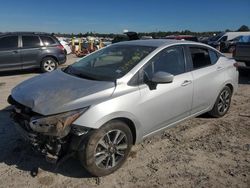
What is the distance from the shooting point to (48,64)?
12.0 m

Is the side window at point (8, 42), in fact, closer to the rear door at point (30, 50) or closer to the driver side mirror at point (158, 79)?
the rear door at point (30, 50)

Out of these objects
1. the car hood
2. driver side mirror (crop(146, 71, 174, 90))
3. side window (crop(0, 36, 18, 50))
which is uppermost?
side window (crop(0, 36, 18, 50))

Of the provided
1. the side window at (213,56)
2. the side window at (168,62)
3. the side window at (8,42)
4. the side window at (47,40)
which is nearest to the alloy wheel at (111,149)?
the side window at (168,62)

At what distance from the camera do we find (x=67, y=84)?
4055 mm

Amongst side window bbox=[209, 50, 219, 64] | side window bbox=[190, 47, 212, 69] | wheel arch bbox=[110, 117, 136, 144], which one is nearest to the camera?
wheel arch bbox=[110, 117, 136, 144]

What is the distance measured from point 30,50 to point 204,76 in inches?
321

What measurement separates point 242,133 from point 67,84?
323 cm

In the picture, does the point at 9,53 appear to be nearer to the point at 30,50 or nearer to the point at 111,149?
the point at 30,50

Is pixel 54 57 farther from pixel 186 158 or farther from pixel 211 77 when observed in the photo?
pixel 186 158

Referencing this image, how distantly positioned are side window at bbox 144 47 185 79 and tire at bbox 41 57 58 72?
787 centimetres

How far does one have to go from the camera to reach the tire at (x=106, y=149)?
3514 millimetres

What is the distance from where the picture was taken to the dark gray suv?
36.2 feet

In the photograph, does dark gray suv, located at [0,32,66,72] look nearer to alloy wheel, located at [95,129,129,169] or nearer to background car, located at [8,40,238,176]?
background car, located at [8,40,238,176]

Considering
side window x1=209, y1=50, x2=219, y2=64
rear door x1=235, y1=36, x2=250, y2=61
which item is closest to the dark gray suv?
rear door x1=235, y1=36, x2=250, y2=61
